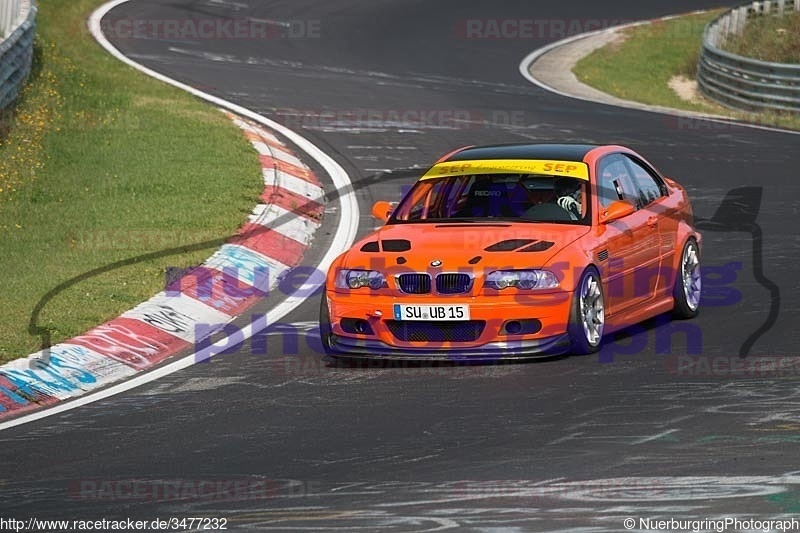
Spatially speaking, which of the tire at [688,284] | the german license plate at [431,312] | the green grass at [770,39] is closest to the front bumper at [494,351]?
the german license plate at [431,312]

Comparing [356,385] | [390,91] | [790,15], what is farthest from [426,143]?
[790,15]

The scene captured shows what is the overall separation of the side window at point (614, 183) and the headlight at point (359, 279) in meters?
1.86

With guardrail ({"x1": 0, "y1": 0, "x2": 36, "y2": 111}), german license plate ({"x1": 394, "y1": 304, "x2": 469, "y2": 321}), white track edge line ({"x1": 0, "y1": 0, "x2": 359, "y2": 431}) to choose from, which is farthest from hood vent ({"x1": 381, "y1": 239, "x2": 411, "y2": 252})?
guardrail ({"x1": 0, "y1": 0, "x2": 36, "y2": 111})

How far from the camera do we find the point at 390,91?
26.4m

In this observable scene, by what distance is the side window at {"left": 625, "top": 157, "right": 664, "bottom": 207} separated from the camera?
39.7 ft

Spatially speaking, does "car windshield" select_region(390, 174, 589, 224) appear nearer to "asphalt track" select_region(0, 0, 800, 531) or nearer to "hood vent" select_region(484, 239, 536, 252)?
"hood vent" select_region(484, 239, 536, 252)

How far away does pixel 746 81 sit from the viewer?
90.3 feet

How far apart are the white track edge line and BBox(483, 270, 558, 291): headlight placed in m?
2.24

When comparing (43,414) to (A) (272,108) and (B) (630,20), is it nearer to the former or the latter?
(A) (272,108)

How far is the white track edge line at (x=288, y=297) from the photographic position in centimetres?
999

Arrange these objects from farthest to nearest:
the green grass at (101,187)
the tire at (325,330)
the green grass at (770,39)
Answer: the green grass at (770,39), the green grass at (101,187), the tire at (325,330)

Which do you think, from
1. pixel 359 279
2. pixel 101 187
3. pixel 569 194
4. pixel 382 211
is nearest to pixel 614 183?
pixel 569 194

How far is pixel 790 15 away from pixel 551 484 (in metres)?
30.3

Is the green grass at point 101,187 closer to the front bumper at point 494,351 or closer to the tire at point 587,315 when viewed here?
the front bumper at point 494,351
